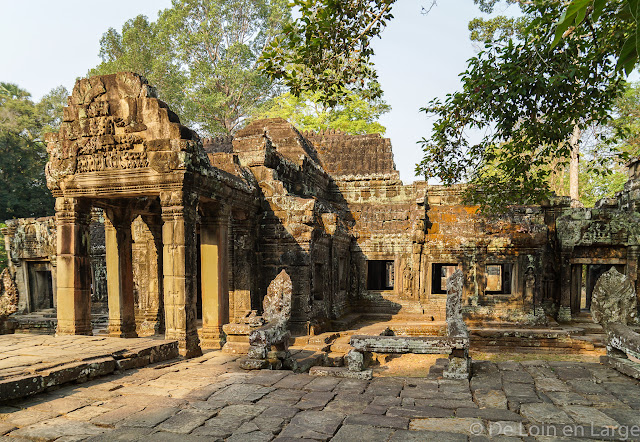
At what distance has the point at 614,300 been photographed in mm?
6500

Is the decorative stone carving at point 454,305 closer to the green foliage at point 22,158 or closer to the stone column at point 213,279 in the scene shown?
the stone column at point 213,279

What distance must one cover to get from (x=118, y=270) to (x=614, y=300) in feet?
30.9

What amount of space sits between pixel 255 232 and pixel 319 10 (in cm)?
637

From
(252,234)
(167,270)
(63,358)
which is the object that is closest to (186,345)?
(167,270)

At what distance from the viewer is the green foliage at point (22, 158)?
2573 centimetres

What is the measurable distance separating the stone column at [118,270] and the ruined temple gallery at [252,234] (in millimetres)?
31

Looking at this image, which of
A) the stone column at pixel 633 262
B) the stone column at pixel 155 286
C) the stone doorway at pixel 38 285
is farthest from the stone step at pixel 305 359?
the stone doorway at pixel 38 285

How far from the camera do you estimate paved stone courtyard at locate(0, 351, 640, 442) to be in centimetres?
397

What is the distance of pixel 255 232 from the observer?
1091 cm

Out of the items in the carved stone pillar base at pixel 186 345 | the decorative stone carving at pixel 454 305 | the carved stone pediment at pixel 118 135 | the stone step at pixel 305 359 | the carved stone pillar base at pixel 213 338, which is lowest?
the stone step at pixel 305 359

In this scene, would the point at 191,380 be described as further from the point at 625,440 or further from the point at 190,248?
the point at 625,440

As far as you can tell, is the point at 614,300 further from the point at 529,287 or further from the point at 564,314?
the point at 564,314

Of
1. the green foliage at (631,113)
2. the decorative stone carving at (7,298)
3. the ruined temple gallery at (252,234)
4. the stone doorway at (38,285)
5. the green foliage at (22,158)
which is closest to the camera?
the ruined temple gallery at (252,234)

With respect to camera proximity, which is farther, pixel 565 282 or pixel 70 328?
pixel 565 282
